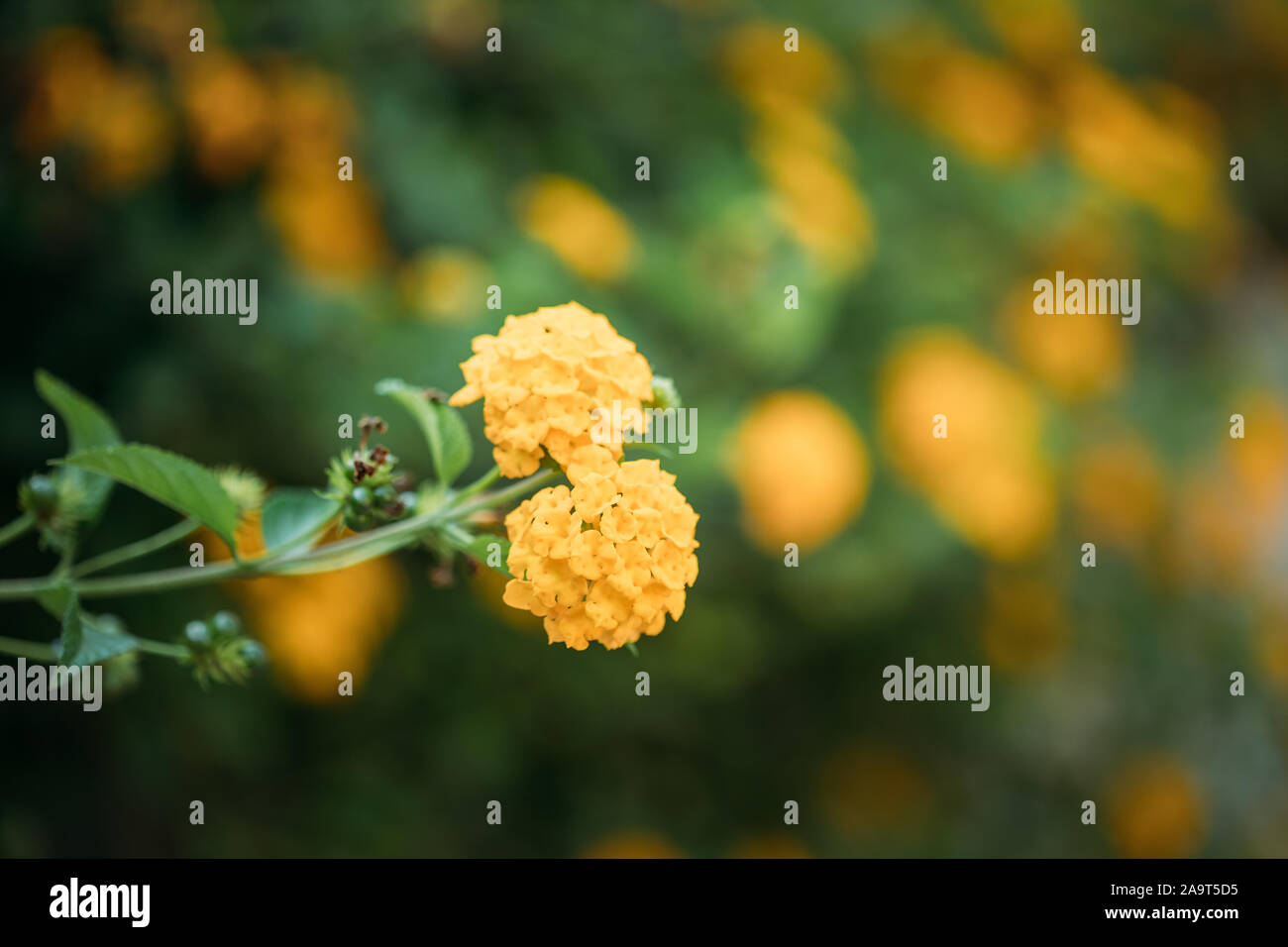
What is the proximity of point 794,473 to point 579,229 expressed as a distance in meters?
0.63

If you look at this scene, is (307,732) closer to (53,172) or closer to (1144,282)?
(53,172)

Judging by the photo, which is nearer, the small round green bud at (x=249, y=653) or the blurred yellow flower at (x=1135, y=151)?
the small round green bud at (x=249, y=653)

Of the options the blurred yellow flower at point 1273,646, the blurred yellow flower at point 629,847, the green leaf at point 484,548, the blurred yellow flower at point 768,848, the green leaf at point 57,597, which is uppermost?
the green leaf at point 484,548

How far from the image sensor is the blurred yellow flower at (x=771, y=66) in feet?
8.19

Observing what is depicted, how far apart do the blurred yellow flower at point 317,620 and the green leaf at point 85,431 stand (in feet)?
2.54

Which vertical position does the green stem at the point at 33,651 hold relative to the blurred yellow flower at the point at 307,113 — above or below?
below

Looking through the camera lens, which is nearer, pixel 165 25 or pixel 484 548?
pixel 484 548

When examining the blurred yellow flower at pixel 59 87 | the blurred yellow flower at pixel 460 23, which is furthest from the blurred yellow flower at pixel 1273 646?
the blurred yellow flower at pixel 59 87

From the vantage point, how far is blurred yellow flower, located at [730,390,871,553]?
2012 mm

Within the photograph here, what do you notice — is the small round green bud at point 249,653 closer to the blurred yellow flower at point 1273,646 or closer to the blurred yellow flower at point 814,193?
the blurred yellow flower at point 814,193

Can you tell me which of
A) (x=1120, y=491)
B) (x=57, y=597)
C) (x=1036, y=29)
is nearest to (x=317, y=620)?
(x=57, y=597)

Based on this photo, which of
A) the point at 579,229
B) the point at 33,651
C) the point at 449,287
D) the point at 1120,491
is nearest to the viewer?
the point at 33,651

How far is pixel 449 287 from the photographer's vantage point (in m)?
1.95

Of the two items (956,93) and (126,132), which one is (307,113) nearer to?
(126,132)
